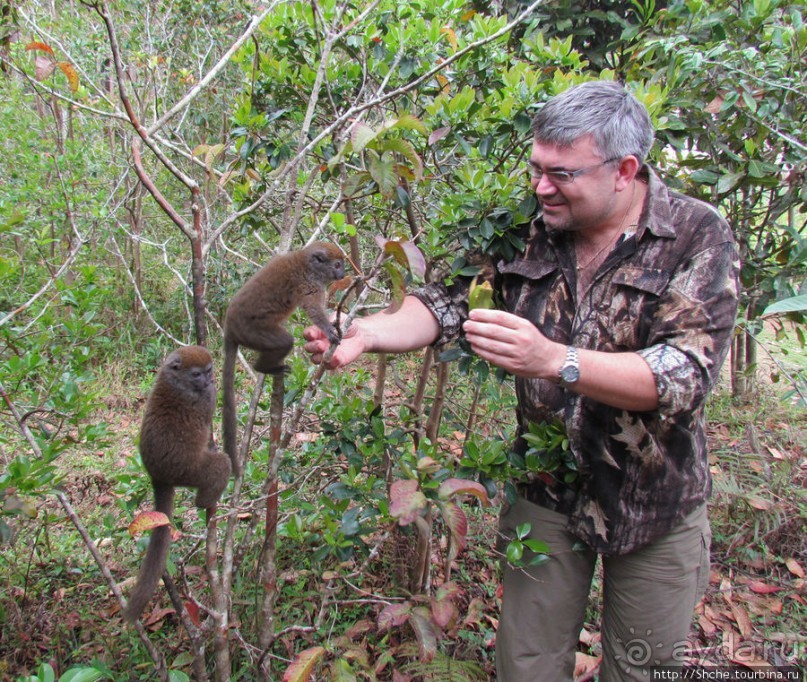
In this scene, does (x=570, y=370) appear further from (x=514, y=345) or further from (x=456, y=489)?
(x=456, y=489)

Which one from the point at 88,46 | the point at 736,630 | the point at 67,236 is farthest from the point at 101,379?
the point at 736,630

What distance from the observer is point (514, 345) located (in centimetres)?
178

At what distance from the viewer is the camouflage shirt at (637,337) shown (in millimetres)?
1916

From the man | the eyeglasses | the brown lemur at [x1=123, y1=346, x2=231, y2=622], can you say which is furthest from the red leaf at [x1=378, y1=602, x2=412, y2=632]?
the eyeglasses

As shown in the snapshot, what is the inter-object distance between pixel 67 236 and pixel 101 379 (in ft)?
5.54

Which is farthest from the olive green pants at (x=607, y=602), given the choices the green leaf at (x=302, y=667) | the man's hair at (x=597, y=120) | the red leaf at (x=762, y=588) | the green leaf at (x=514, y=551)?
the red leaf at (x=762, y=588)

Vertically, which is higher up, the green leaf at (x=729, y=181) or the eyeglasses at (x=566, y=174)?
the green leaf at (x=729, y=181)

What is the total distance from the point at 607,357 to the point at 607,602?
4.26ft

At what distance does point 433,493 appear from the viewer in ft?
6.37

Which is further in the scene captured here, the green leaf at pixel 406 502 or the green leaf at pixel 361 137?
the green leaf at pixel 406 502

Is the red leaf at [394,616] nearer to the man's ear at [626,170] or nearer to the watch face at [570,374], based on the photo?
the watch face at [570,374]

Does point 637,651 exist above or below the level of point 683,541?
below

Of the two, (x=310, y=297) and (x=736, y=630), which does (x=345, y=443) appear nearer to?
(x=310, y=297)

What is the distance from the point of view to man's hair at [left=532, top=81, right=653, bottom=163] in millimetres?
2004
